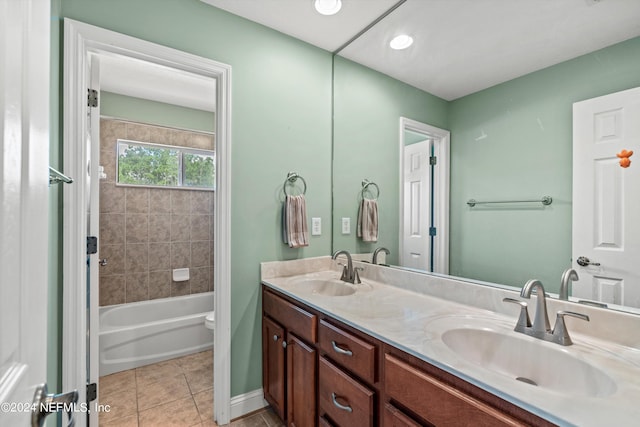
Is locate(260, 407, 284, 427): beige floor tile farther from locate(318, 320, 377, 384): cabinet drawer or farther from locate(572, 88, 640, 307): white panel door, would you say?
locate(572, 88, 640, 307): white panel door

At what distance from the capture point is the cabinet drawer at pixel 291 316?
138cm

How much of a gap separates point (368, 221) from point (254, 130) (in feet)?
3.23

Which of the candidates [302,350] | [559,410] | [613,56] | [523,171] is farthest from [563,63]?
[302,350]

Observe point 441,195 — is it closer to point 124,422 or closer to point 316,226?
point 316,226

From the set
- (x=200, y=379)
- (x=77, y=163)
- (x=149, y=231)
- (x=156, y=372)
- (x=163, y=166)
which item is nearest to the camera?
(x=77, y=163)

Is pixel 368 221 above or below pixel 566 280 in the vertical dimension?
above

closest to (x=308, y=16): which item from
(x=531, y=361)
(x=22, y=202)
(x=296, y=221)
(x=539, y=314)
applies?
(x=296, y=221)

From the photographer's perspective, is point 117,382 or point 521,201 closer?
point 521,201

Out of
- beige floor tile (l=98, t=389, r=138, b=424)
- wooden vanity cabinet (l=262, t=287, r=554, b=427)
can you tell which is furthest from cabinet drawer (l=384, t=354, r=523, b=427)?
beige floor tile (l=98, t=389, r=138, b=424)

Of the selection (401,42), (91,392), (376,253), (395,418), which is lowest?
(91,392)

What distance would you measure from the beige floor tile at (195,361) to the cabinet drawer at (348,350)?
5.64 feet

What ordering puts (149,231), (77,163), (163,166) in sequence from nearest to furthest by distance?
1. (77,163)
2. (149,231)
3. (163,166)

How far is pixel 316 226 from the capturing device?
2139 millimetres

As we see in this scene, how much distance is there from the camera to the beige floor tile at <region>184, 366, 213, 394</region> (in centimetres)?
215
